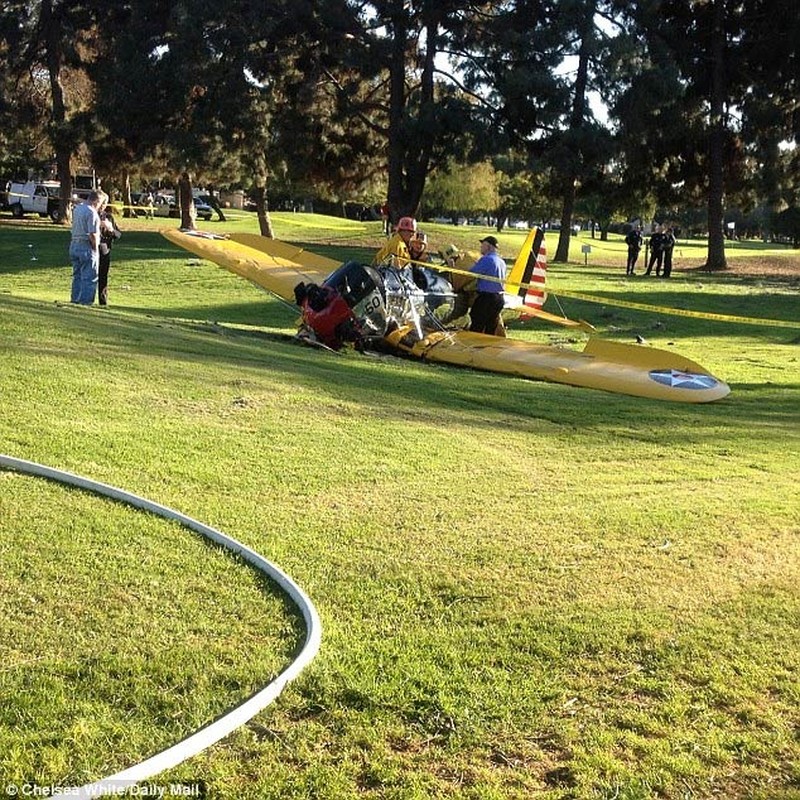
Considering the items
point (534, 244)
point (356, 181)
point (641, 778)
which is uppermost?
point (356, 181)

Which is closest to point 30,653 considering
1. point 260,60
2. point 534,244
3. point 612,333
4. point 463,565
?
point 463,565

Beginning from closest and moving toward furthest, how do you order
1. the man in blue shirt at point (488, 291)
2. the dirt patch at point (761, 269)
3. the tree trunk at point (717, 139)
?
the man in blue shirt at point (488, 291)
the tree trunk at point (717, 139)
the dirt patch at point (761, 269)

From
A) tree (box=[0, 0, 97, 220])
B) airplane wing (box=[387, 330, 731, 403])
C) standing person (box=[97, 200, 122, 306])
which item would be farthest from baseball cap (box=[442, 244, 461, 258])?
tree (box=[0, 0, 97, 220])

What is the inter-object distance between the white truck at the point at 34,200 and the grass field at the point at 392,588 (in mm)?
49220

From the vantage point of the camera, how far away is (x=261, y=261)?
16516 millimetres

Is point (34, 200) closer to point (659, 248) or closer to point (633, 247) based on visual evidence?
point (633, 247)

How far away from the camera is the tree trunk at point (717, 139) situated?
36812 mm

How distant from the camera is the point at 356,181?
130 ft

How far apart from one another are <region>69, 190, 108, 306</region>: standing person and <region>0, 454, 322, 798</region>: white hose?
875cm

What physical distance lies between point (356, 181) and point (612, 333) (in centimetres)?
2330

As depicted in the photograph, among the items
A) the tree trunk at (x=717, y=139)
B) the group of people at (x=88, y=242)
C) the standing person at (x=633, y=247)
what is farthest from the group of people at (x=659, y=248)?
the group of people at (x=88, y=242)

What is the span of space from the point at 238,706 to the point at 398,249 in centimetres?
1134

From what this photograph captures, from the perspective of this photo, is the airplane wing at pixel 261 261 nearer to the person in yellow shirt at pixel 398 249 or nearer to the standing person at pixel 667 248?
the person in yellow shirt at pixel 398 249

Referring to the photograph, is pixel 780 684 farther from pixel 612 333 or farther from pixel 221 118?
pixel 221 118
